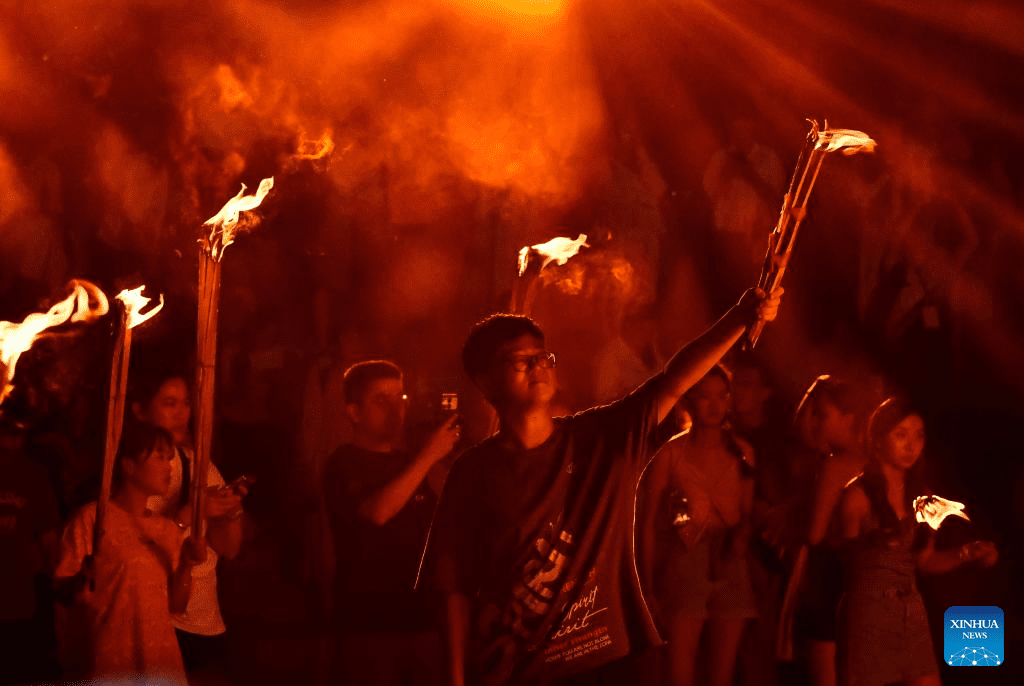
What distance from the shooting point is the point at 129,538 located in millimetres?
4898

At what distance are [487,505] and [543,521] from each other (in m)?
0.20

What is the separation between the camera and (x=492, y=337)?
14.9 ft

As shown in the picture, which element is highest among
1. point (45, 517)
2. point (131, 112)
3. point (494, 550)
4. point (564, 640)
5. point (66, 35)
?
point (66, 35)

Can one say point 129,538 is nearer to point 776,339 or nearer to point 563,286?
point 563,286

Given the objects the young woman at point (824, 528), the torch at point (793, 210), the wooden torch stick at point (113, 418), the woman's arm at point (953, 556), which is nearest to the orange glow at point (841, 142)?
the torch at point (793, 210)

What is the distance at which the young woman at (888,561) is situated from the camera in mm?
4953

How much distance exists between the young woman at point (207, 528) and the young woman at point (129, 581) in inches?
6.9

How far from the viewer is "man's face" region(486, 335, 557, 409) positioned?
450cm

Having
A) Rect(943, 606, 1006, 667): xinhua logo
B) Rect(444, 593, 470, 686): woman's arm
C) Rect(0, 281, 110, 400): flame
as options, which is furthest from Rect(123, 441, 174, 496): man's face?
Rect(943, 606, 1006, 667): xinhua logo

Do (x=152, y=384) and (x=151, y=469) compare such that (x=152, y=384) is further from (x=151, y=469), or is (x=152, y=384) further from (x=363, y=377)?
A: (x=363, y=377)

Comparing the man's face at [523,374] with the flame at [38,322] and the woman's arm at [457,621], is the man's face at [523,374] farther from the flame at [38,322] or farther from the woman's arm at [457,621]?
the flame at [38,322]

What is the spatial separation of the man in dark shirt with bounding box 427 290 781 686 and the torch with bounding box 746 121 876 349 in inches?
8.5

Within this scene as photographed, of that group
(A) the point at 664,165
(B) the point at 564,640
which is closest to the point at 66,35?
(A) the point at 664,165

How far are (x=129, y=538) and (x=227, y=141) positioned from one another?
9.88 ft
